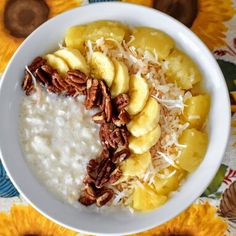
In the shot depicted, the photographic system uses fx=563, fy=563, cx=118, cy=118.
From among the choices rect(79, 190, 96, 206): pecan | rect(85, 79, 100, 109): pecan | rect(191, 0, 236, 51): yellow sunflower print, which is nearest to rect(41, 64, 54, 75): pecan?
rect(85, 79, 100, 109): pecan

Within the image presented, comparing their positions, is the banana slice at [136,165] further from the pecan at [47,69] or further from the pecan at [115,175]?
the pecan at [47,69]

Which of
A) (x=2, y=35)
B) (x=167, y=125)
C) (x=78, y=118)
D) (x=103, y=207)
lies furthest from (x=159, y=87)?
(x=2, y=35)

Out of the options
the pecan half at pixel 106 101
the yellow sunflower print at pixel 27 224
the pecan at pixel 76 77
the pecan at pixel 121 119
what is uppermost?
the pecan at pixel 76 77

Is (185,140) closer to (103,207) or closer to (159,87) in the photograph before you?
(159,87)

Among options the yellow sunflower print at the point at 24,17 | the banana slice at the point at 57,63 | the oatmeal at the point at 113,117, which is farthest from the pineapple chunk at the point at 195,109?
the yellow sunflower print at the point at 24,17

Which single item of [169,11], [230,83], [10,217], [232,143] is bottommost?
[10,217]
